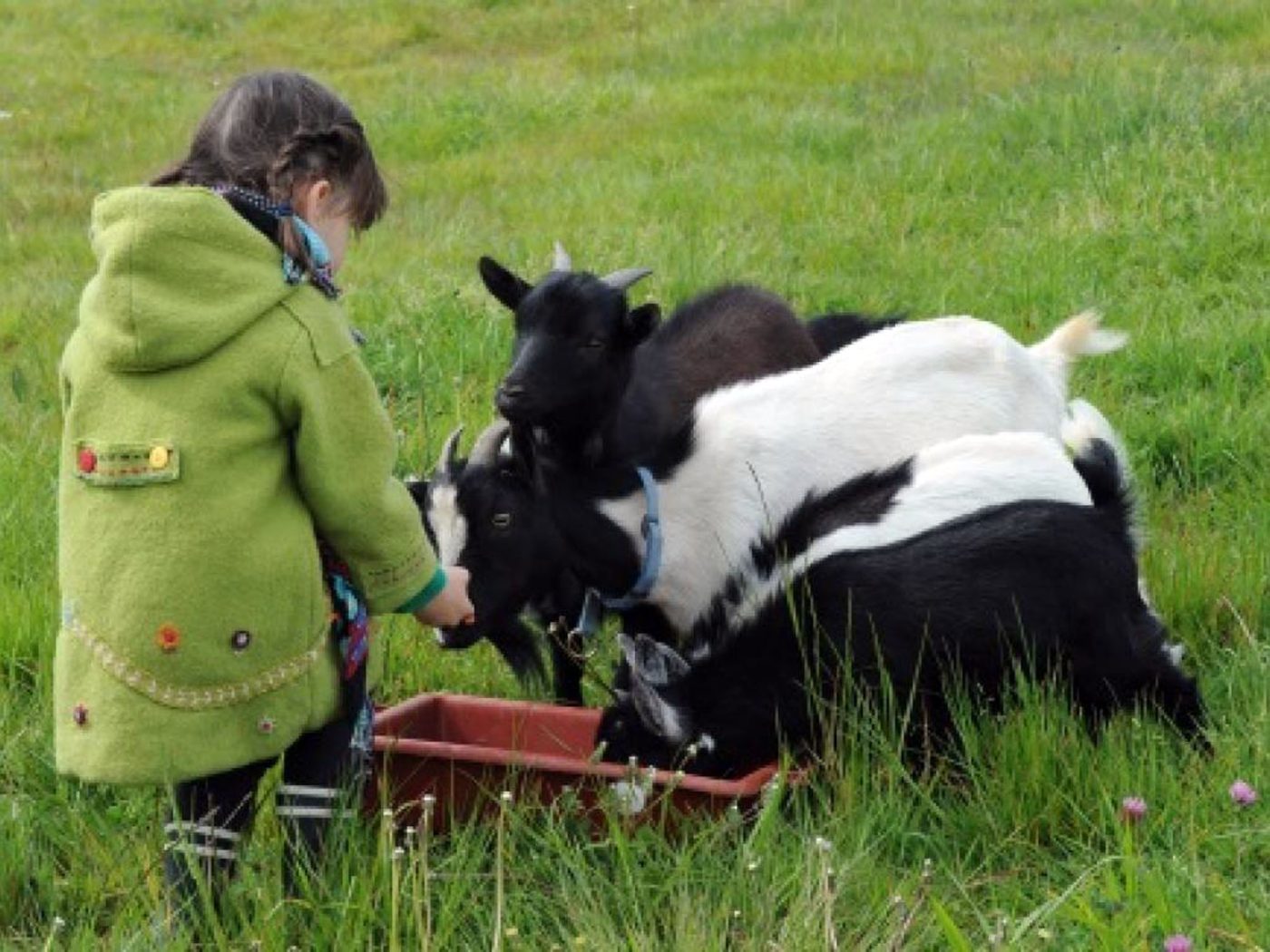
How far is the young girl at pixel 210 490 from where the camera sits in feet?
10.8

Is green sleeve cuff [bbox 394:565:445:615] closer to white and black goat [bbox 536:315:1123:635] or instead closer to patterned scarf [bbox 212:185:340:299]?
patterned scarf [bbox 212:185:340:299]

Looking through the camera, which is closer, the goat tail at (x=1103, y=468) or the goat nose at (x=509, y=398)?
the goat tail at (x=1103, y=468)

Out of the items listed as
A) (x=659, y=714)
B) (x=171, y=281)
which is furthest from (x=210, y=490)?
(x=659, y=714)

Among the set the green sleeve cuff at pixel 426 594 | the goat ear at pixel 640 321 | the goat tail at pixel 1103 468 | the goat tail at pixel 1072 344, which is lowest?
the goat tail at pixel 1072 344

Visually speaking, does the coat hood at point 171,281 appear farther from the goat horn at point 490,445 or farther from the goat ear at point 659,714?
the goat horn at point 490,445

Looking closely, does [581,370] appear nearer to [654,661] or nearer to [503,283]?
[503,283]

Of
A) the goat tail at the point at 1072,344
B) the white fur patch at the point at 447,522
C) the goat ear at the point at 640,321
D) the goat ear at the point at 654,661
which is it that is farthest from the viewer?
the goat tail at the point at 1072,344

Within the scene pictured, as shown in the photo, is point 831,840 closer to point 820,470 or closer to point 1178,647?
point 1178,647

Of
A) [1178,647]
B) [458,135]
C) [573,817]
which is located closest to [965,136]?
[458,135]

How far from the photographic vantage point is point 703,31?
40.9 ft

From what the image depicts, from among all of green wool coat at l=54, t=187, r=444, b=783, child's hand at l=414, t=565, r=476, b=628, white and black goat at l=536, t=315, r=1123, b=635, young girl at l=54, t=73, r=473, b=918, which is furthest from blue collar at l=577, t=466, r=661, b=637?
green wool coat at l=54, t=187, r=444, b=783

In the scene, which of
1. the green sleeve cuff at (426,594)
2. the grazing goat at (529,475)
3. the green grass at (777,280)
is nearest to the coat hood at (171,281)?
the green sleeve cuff at (426,594)

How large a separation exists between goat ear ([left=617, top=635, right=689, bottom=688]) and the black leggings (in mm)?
664

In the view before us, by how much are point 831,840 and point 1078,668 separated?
0.85 meters
